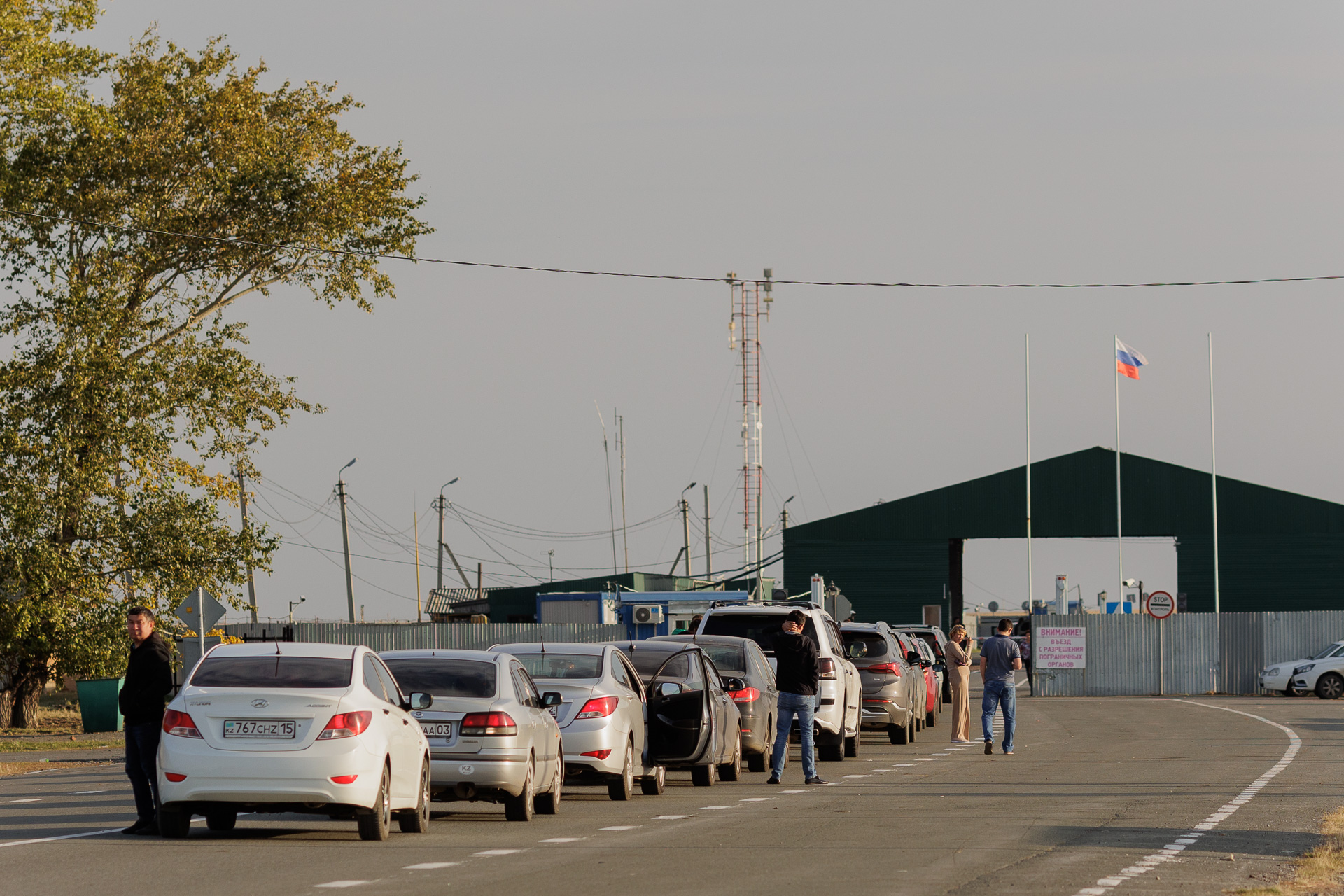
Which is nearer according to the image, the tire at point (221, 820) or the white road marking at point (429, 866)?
the white road marking at point (429, 866)

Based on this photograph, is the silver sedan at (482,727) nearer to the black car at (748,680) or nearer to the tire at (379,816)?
the tire at (379,816)

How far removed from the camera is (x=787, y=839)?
13.1m

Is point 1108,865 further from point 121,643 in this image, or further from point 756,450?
point 756,450

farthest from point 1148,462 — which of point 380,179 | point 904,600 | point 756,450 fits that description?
point 380,179

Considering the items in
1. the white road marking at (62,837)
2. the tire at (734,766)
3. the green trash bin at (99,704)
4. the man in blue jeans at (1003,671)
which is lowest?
the green trash bin at (99,704)

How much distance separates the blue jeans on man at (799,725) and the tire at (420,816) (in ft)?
18.7

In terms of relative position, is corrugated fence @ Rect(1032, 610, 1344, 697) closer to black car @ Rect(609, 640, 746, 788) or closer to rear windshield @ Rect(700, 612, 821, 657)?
rear windshield @ Rect(700, 612, 821, 657)

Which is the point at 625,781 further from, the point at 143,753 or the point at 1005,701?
the point at 1005,701

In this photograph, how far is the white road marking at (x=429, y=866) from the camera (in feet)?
36.7

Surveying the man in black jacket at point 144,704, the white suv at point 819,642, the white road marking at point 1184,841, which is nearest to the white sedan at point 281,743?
the man in black jacket at point 144,704

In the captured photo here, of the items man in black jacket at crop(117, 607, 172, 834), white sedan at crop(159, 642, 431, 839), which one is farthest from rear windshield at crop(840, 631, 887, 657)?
white sedan at crop(159, 642, 431, 839)

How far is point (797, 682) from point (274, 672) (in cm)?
709

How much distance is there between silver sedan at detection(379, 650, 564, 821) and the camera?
1431 centimetres

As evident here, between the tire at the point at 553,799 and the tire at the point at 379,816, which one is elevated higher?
the tire at the point at 379,816
